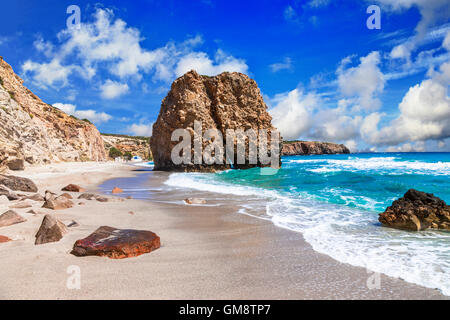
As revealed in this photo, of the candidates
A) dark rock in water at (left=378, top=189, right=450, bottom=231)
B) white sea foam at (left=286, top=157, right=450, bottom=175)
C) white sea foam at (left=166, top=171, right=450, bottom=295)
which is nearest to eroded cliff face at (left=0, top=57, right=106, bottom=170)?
white sea foam at (left=166, top=171, right=450, bottom=295)

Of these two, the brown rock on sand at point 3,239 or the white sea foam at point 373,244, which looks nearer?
the white sea foam at point 373,244

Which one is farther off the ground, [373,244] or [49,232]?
[49,232]

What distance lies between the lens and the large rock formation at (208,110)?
26859 millimetres

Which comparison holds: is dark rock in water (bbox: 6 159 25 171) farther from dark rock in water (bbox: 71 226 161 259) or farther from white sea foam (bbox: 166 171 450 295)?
white sea foam (bbox: 166 171 450 295)

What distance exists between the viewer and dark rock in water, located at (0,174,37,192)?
7605 mm

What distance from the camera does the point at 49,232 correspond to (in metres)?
3.32

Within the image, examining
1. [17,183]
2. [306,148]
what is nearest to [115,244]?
[17,183]

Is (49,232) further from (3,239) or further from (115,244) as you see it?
(115,244)

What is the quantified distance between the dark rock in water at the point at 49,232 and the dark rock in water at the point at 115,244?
56cm

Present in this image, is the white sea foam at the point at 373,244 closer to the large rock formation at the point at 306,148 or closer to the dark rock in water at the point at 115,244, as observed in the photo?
the dark rock in water at the point at 115,244

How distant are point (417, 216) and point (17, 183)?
38.2 feet

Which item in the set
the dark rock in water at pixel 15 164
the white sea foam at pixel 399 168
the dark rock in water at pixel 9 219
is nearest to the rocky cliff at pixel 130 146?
the dark rock in water at pixel 15 164

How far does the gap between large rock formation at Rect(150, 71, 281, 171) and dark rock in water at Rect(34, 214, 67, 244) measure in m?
22.9

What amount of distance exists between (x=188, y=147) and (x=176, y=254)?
23740 millimetres
